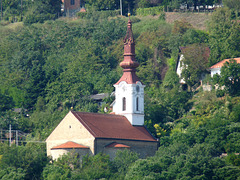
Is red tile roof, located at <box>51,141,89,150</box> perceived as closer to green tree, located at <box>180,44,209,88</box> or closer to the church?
the church

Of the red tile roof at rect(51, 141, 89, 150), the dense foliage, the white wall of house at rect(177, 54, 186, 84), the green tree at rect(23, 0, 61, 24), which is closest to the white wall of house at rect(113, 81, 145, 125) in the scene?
the dense foliage

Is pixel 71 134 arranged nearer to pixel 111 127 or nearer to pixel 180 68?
pixel 111 127

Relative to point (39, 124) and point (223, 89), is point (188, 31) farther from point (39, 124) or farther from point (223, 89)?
point (39, 124)

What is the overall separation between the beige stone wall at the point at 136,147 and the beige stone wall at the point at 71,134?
91cm

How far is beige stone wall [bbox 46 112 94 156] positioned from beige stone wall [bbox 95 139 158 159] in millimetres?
908

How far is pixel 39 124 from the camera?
254 ft

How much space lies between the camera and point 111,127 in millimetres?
65562

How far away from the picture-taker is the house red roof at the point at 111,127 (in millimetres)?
63741

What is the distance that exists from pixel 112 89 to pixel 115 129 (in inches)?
721

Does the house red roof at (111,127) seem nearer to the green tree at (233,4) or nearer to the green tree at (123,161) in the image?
the green tree at (123,161)

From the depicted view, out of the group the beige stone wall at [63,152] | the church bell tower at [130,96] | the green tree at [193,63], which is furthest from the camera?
the green tree at [193,63]

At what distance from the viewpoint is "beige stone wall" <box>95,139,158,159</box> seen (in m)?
63.1

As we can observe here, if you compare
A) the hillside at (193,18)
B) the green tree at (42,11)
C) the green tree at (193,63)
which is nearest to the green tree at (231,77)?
the green tree at (193,63)

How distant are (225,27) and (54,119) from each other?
880 inches
